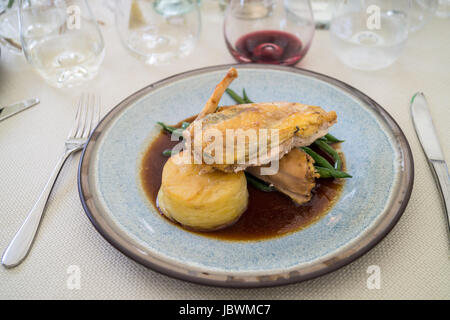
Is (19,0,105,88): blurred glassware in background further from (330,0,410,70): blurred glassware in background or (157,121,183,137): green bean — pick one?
(330,0,410,70): blurred glassware in background

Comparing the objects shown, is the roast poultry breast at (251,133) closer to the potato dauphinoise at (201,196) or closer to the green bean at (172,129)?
the potato dauphinoise at (201,196)

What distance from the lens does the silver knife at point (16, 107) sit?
2.08 metres

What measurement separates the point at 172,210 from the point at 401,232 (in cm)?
82

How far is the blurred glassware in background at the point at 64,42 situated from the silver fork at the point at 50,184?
250mm

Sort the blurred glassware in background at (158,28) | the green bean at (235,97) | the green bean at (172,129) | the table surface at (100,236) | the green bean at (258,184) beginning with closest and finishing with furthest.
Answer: the table surface at (100,236)
the green bean at (258,184)
the green bean at (172,129)
the green bean at (235,97)
the blurred glassware in background at (158,28)

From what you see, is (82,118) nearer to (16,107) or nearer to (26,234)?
(16,107)

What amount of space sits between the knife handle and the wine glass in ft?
3.14

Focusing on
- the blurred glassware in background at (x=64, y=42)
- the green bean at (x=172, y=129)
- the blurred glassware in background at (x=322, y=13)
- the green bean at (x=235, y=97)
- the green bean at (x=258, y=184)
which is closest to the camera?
the green bean at (x=258, y=184)

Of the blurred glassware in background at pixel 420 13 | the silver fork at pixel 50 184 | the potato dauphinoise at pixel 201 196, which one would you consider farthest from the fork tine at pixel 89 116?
the blurred glassware in background at pixel 420 13

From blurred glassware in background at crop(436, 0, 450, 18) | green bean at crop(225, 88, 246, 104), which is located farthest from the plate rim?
blurred glassware in background at crop(436, 0, 450, 18)

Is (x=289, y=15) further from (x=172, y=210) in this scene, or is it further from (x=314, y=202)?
(x=172, y=210)

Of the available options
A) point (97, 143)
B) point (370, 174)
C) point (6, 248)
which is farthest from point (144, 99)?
point (370, 174)

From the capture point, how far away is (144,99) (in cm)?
191

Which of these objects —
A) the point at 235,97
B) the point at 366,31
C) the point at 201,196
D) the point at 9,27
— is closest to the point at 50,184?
the point at 201,196
